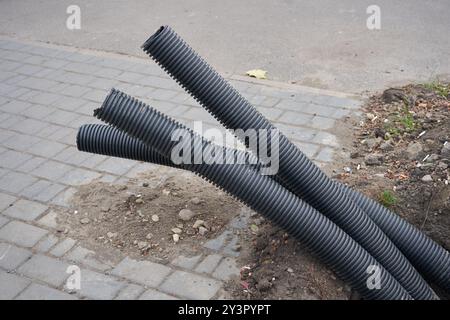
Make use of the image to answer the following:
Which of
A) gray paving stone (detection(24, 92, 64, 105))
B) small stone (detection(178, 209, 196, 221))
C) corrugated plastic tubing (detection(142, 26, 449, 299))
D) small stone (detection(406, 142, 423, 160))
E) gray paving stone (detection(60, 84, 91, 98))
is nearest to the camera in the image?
corrugated plastic tubing (detection(142, 26, 449, 299))

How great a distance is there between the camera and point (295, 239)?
367 cm

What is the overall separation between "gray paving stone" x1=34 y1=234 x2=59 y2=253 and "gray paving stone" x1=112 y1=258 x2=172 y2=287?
563mm

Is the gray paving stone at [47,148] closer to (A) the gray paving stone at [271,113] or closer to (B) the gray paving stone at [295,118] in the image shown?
(A) the gray paving stone at [271,113]

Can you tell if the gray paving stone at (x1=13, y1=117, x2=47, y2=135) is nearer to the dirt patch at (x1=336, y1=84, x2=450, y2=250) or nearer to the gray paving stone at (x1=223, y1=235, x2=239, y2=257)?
the gray paving stone at (x1=223, y1=235, x2=239, y2=257)

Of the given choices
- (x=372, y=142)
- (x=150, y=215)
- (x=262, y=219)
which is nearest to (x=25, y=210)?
(x=150, y=215)

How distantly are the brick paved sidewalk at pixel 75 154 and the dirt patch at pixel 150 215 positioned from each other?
0.11 m

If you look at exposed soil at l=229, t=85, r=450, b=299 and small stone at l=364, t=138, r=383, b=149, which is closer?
exposed soil at l=229, t=85, r=450, b=299

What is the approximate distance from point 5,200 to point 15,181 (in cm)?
30

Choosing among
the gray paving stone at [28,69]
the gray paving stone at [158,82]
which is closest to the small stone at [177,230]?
the gray paving stone at [158,82]

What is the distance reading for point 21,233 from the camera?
4215mm

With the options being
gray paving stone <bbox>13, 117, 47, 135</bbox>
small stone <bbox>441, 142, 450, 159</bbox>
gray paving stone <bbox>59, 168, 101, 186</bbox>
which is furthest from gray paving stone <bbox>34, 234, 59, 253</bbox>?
small stone <bbox>441, 142, 450, 159</bbox>

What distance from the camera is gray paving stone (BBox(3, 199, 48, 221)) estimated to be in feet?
14.5

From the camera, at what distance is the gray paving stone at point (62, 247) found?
13.1ft
